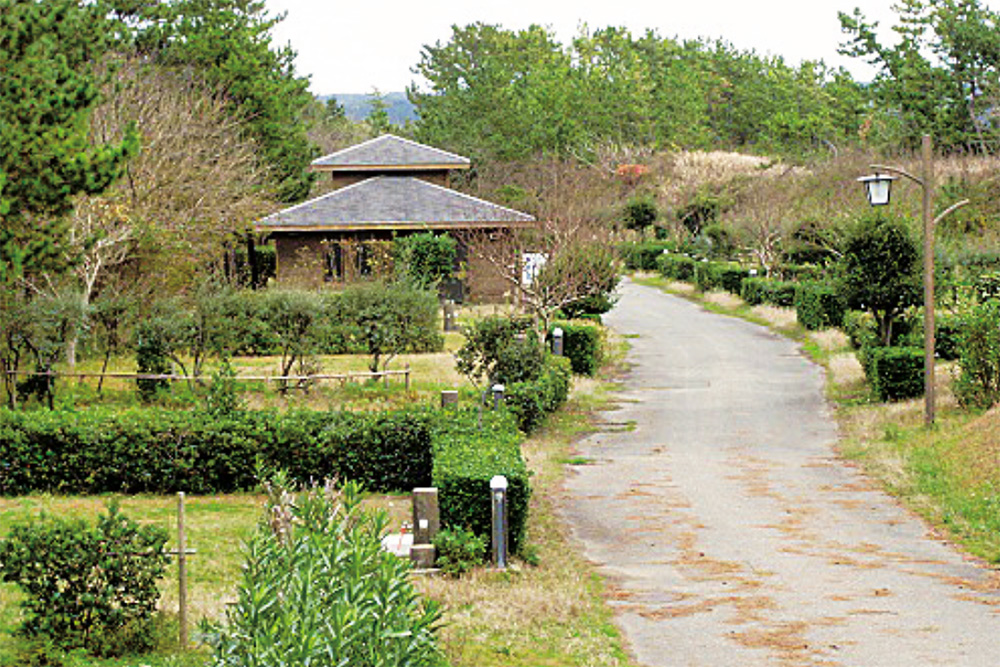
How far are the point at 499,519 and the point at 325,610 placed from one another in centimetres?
627

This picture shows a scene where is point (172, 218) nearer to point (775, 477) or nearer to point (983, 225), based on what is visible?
point (775, 477)

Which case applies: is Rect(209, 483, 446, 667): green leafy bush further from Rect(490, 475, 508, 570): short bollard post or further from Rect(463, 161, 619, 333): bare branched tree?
Rect(463, 161, 619, 333): bare branched tree

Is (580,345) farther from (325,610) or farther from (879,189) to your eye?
(325,610)

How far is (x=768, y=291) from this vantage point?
150ft

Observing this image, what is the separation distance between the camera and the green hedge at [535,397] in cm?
2355

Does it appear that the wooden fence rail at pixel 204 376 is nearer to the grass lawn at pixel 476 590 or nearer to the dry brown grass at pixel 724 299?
the grass lawn at pixel 476 590

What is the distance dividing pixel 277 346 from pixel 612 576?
1822 cm

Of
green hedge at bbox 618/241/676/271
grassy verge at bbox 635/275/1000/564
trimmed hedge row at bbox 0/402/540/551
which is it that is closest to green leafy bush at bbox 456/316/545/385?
trimmed hedge row at bbox 0/402/540/551

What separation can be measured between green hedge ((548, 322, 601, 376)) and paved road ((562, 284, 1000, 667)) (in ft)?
6.59

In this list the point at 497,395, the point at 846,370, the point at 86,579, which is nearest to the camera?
the point at 86,579

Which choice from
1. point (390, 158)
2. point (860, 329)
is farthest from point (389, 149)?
point (860, 329)

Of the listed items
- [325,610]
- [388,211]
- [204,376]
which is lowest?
[204,376]

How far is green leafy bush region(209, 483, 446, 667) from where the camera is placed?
7.59 m

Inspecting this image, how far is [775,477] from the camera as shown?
20828 millimetres
